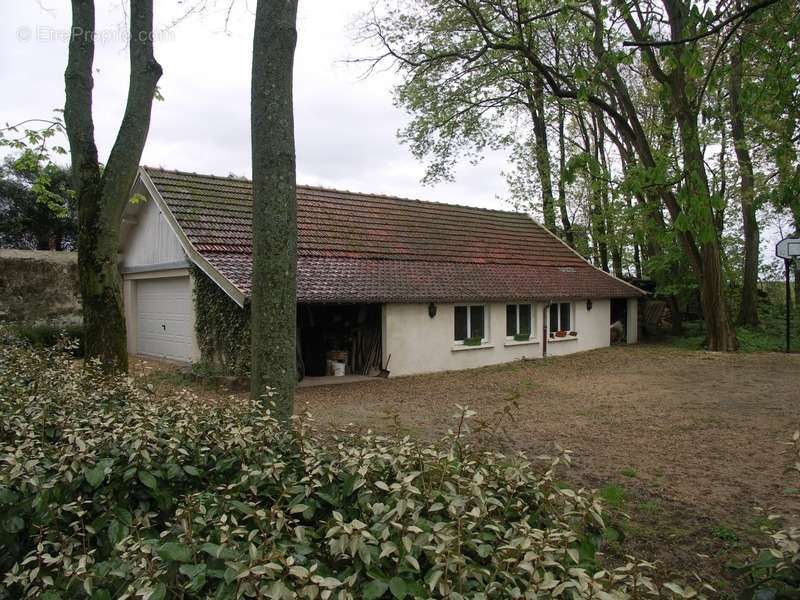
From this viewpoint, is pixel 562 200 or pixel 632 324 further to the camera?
pixel 562 200

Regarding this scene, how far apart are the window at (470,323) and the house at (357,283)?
35 mm

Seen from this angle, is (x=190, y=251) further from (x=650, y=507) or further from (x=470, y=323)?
(x=650, y=507)

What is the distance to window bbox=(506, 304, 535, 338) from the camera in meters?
18.3

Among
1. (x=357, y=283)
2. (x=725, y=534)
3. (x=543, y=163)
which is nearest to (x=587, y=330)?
(x=357, y=283)

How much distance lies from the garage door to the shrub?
12.0 m

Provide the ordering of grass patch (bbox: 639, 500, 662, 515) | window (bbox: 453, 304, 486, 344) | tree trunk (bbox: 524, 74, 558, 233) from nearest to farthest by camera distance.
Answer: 1. grass patch (bbox: 639, 500, 662, 515)
2. window (bbox: 453, 304, 486, 344)
3. tree trunk (bbox: 524, 74, 558, 233)

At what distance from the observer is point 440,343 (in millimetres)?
16078

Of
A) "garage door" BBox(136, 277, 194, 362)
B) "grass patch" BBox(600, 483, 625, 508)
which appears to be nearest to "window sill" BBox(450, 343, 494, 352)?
"garage door" BBox(136, 277, 194, 362)

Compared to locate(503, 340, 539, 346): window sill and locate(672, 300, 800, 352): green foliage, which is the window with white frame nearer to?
locate(503, 340, 539, 346): window sill

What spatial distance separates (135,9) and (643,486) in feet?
27.2

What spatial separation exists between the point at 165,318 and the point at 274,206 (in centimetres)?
1305

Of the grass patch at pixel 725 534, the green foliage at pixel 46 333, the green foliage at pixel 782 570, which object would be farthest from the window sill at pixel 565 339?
the green foliage at pixel 782 570

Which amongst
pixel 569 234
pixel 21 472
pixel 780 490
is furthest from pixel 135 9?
pixel 569 234

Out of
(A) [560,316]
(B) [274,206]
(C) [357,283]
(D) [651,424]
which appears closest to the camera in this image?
(B) [274,206]
